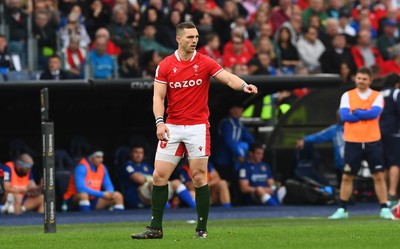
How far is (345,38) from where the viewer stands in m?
25.0

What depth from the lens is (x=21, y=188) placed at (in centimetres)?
1906

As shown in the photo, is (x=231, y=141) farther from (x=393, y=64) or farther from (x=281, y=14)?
(x=281, y=14)

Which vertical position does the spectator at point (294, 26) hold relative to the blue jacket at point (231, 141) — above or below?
above

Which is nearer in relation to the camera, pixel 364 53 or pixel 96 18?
pixel 96 18

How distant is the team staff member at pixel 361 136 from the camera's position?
1672 centimetres

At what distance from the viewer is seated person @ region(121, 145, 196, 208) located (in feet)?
66.4

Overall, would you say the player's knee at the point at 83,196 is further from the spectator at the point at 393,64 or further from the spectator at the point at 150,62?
the spectator at the point at 393,64

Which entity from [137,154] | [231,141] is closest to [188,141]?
[137,154]

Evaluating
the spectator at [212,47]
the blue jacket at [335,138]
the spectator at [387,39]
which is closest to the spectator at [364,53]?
the spectator at [387,39]

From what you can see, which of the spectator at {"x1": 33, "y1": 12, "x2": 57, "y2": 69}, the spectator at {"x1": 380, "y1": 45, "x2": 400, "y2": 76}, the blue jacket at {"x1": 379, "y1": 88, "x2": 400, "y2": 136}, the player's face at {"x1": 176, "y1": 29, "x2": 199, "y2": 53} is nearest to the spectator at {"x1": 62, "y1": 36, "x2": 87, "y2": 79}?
the spectator at {"x1": 33, "y1": 12, "x2": 57, "y2": 69}

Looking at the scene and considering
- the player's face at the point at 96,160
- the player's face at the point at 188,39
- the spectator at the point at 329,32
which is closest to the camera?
the player's face at the point at 188,39

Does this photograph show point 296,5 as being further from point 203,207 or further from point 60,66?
point 203,207

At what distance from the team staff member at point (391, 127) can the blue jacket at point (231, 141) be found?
271cm

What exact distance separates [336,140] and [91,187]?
4442 millimetres
